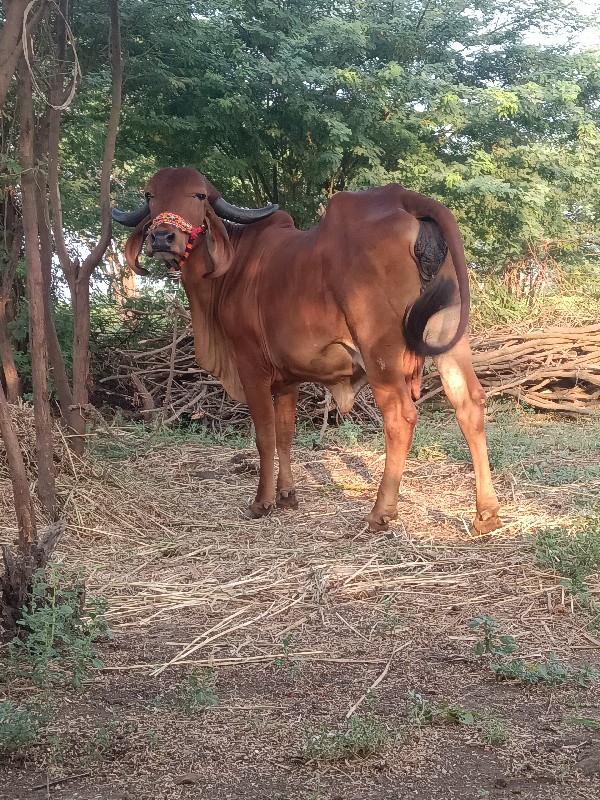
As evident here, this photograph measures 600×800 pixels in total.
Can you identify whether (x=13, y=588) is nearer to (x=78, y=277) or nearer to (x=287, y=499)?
(x=287, y=499)

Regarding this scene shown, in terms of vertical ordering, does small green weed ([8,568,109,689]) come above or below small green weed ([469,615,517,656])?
above

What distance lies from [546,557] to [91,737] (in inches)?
101

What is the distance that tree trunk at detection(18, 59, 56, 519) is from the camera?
194 inches

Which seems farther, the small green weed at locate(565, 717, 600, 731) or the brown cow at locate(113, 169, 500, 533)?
the brown cow at locate(113, 169, 500, 533)

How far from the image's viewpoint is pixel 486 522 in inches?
210

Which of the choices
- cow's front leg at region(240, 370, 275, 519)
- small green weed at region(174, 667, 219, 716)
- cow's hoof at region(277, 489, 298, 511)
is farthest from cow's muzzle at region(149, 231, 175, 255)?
small green weed at region(174, 667, 219, 716)

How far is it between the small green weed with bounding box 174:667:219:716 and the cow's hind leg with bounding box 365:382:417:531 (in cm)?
239

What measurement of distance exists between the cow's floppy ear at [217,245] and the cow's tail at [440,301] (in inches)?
57.9

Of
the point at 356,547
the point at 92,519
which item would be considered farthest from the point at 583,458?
the point at 92,519

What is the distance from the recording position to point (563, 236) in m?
14.0

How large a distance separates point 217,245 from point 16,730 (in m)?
4.04

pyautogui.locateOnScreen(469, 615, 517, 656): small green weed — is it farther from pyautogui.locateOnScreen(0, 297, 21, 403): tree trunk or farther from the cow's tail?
pyautogui.locateOnScreen(0, 297, 21, 403): tree trunk

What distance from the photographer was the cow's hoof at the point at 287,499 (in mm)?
6320

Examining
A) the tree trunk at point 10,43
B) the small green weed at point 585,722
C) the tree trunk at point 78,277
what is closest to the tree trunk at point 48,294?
the tree trunk at point 78,277
